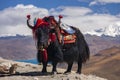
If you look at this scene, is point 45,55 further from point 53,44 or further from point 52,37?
point 52,37

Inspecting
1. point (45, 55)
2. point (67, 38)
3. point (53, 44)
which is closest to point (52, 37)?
point (53, 44)

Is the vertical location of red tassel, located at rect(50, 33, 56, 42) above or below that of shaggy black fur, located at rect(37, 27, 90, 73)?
above

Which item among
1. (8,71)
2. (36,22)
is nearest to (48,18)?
(36,22)

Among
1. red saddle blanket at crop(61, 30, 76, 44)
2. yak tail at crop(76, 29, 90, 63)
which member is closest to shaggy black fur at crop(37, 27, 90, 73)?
yak tail at crop(76, 29, 90, 63)

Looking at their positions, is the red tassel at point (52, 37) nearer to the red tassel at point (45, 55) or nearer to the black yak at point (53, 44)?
the black yak at point (53, 44)

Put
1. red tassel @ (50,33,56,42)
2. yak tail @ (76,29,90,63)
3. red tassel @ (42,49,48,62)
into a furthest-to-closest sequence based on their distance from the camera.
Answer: yak tail @ (76,29,90,63), red tassel @ (50,33,56,42), red tassel @ (42,49,48,62)

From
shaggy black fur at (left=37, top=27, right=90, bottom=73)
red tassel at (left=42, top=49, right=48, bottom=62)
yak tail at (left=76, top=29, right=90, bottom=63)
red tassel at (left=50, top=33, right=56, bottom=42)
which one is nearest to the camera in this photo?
red tassel at (left=42, top=49, right=48, bottom=62)

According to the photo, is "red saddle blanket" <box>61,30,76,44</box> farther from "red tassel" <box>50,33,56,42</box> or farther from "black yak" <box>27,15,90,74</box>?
"red tassel" <box>50,33,56,42</box>

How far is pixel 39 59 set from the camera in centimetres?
1580

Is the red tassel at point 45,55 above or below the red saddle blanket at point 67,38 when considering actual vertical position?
below

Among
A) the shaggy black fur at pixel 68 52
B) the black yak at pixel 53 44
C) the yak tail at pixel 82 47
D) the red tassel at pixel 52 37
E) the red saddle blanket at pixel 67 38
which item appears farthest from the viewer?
the yak tail at pixel 82 47

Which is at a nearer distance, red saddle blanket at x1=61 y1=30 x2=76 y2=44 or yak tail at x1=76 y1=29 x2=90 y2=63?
red saddle blanket at x1=61 y1=30 x2=76 y2=44

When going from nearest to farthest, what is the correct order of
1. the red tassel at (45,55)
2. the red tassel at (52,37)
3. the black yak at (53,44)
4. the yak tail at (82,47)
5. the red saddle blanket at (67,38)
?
1. the black yak at (53,44)
2. the red tassel at (45,55)
3. the red tassel at (52,37)
4. the red saddle blanket at (67,38)
5. the yak tail at (82,47)

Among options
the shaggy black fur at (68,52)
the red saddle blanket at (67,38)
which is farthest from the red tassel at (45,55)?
the red saddle blanket at (67,38)
